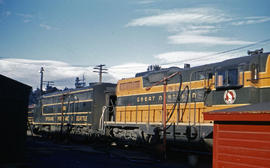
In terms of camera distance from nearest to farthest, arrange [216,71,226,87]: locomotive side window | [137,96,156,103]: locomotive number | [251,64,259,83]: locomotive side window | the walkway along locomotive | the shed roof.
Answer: the shed roof < [251,64,259,83]: locomotive side window < the walkway along locomotive < [216,71,226,87]: locomotive side window < [137,96,156,103]: locomotive number

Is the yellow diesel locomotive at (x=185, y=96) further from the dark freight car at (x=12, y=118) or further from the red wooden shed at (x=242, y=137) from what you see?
the dark freight car at (x=12, y=118)

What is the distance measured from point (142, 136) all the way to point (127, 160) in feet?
8.57

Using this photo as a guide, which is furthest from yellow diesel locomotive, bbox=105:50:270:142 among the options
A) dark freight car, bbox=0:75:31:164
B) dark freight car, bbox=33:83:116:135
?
dark freight car, bbox=0:75:31:164

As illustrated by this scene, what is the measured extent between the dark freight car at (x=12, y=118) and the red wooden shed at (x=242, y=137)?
9343 millimetres

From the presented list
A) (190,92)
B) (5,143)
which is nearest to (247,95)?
(190,92)

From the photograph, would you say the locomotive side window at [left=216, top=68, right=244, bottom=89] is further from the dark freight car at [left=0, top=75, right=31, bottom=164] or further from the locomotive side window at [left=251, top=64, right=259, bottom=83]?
the dark freight car at [left=0, top=75, right=31, bottom=164]

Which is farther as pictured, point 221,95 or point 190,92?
point 190,92

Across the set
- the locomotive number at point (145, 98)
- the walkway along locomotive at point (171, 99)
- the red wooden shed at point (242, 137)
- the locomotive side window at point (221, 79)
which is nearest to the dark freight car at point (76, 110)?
the walkway along locomotive at point (171, 99)

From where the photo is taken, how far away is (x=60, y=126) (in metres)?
25.8

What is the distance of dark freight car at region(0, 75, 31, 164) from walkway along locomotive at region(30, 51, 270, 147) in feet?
20.5

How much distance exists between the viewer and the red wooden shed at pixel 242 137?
6148 millimetres

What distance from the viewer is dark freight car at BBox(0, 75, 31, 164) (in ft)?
42.3

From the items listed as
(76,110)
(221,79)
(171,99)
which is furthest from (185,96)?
Result: (76,110)

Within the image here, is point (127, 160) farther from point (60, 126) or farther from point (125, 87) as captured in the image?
point (60, 126)
